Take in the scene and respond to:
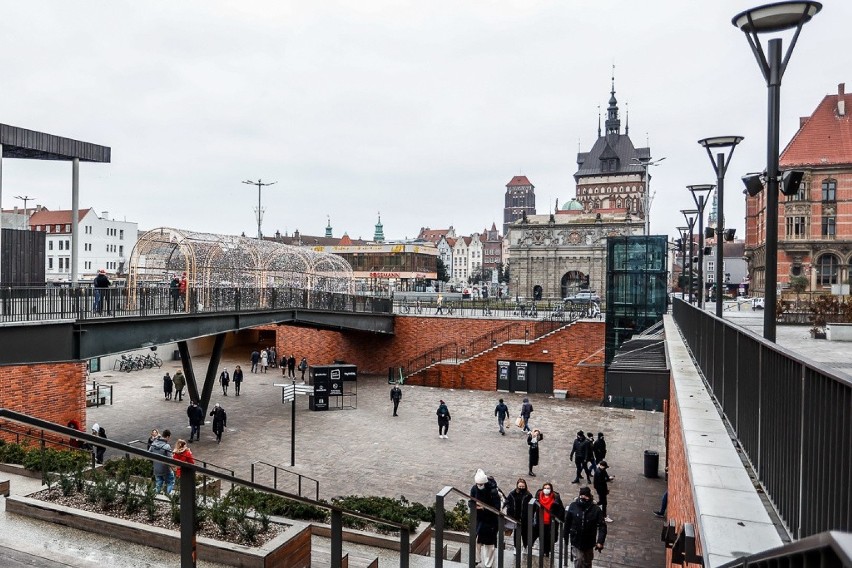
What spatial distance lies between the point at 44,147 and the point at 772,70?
17053 mm

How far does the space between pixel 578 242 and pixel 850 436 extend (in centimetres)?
7415

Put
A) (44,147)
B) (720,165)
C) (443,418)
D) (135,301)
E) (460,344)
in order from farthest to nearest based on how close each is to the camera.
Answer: (460,344) < (443,418) < (135,301) < (44,147) < (720,165)

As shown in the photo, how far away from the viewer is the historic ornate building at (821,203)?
154ft

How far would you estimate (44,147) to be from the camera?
52.6 ft

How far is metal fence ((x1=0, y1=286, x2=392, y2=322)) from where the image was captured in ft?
45.4

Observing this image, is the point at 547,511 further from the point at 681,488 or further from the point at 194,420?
the point at 194,420

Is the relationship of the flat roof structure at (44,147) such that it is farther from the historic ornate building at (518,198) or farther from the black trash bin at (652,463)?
the historic ornate building at (518,198)

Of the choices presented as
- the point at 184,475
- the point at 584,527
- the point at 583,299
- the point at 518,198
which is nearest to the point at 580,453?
the point at 584,527

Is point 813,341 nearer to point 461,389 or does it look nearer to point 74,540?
point 74,540

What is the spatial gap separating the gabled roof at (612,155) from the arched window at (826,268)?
60122 mm

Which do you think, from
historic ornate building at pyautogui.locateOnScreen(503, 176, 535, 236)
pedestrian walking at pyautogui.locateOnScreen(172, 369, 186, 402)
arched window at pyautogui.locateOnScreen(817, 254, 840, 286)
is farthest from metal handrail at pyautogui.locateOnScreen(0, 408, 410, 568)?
historic ornate building at pyautogui.locateOnScreen(503, 176, 535, 236)

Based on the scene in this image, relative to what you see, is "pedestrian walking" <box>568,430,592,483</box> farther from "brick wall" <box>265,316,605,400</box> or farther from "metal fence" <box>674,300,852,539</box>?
"brick wall" <box>265,316,605,400</box>

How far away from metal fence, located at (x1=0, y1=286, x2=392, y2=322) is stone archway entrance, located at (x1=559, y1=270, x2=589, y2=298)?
50903 millimetres

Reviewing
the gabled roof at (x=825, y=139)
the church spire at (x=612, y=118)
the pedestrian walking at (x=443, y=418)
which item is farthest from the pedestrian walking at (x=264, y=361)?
the church spire at (x=612, y=118)
